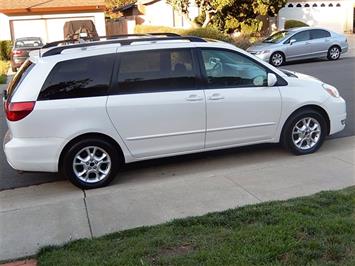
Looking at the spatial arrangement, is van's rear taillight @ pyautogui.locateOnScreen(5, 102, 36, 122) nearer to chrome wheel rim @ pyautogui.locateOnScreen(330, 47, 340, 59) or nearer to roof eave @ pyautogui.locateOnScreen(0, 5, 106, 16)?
chrome wheel rim @ pyautogui.locateOnScreen(330, 47, 340, 59)

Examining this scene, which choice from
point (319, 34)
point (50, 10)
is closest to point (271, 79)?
point (319, 34)

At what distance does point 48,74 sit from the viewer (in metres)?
5.86

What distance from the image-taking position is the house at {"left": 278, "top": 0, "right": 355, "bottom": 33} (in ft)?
102

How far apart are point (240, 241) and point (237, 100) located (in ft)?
9.32

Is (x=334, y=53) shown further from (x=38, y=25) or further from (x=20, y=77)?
(x=38, y=25)

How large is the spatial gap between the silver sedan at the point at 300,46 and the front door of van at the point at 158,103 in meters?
13.3

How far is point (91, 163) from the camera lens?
6031 mm

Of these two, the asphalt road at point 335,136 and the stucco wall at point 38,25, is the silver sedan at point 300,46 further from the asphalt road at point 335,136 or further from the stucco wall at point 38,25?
the stucco wall at point 38,25

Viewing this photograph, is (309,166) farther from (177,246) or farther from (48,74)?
(48,74)

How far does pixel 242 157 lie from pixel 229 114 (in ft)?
2.73

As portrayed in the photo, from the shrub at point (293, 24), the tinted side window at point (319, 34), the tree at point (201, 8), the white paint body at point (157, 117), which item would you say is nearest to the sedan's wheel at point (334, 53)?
A: the tinted side window at point (319, 34)

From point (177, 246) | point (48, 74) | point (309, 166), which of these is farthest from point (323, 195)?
point (48, 74)

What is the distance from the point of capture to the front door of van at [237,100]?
6398 mm

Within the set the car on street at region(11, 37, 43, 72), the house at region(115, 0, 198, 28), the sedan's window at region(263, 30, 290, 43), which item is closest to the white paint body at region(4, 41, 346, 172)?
the sedan's window at region(263, 30, 290, 43)
